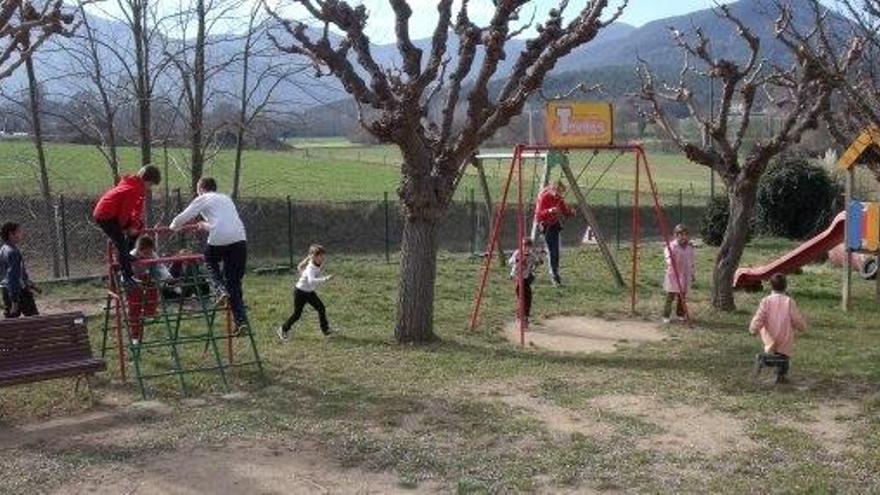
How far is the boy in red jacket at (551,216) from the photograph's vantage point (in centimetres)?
1628

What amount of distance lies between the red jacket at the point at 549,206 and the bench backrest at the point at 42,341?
30.4ft

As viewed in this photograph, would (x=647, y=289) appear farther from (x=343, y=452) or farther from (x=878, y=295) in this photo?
(x=343, y=452)

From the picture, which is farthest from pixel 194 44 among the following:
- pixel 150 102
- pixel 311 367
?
pixel 311 367

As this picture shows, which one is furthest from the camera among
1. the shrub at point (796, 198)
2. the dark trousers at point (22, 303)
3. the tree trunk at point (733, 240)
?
the shrub at point (796, 198)

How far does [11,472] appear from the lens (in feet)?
21.9

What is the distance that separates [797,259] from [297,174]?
28470 millimetres

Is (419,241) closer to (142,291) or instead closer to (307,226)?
(142,291)

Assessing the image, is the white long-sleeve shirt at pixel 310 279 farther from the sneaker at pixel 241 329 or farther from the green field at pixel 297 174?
the green field at pixel 297 174

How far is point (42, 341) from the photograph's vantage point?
835 centimetres

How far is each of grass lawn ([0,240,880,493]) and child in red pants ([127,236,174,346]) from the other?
0.64 metres

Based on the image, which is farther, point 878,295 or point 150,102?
point 150,102

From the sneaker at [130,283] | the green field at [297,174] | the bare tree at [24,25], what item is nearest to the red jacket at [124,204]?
the sneaker at [130,283]

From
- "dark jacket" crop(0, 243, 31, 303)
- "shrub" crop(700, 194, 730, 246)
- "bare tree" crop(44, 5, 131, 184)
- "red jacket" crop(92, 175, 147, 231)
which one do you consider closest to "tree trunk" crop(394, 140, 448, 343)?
"red jacket" crop(92, 175, 147, 231)

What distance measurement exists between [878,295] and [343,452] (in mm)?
10524
